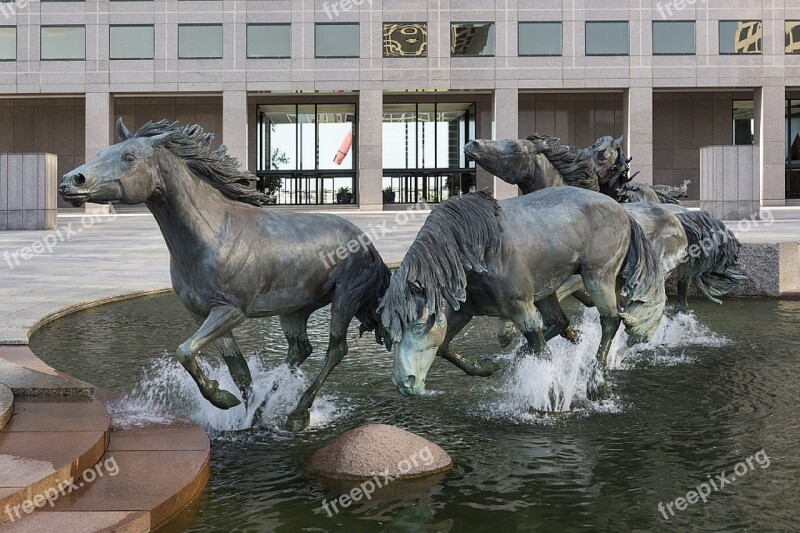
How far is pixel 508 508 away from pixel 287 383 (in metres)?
2.60

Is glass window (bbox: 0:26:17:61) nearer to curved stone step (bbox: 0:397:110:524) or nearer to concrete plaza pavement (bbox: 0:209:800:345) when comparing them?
concrete plaza pavement (bbox: 0:209:800:345)

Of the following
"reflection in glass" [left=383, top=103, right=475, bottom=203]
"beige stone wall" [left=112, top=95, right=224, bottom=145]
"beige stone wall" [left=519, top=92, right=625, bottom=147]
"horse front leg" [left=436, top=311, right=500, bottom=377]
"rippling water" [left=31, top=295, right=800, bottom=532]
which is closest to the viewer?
"rippling water" [left=31, top=295, right=800, bottom=532]

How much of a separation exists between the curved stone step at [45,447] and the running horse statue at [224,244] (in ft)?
2.49

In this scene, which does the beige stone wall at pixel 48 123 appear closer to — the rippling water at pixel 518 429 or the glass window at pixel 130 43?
the glass window at pixel 130 43

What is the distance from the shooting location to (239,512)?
4520 millimetres

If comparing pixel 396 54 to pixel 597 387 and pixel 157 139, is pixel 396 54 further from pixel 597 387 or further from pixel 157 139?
pixel 157 139

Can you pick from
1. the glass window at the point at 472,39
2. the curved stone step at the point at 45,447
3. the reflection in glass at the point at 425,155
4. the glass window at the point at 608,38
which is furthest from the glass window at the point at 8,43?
the curved stone step at the point at 45,447

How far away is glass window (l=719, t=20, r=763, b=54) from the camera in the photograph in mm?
48906

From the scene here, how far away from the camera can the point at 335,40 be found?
49344 mm

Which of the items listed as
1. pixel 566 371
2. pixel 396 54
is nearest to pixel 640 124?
pixel 396 54

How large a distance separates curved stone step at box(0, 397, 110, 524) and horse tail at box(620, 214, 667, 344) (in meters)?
4.40

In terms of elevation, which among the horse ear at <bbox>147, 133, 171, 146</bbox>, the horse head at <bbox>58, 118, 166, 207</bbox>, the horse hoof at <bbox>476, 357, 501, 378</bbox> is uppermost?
the horse ear at <bbox>147, 133, 171, 146</bbox>

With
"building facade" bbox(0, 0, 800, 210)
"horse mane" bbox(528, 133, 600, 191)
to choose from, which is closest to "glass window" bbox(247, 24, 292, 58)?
"building facade" bbox(0, 0, 800, 210)

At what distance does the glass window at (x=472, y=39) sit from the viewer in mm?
49438
